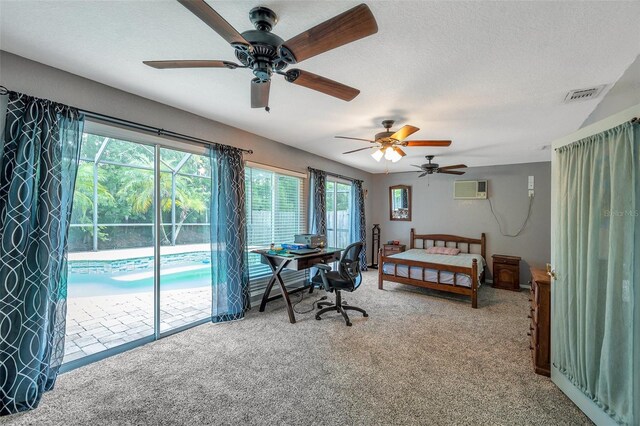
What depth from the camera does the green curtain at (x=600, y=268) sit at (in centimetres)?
145

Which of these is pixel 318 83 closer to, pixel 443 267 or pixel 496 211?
pixel 443 267

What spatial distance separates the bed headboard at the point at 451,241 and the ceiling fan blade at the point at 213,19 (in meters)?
5.66

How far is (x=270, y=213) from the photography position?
4.12 m

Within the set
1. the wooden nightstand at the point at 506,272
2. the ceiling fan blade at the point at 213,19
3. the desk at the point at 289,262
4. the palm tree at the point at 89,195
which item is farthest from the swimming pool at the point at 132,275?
the wooden nightstand at the point at 506,272

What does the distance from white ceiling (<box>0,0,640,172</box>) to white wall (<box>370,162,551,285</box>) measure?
8.13ft

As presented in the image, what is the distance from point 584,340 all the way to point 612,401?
0.33 meters

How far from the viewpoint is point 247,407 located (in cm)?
179

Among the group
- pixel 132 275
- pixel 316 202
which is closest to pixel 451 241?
pixel 316 202

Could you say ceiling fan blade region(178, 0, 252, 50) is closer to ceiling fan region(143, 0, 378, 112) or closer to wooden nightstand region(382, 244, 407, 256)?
ceiling fan region(143, 0, 378, 112)

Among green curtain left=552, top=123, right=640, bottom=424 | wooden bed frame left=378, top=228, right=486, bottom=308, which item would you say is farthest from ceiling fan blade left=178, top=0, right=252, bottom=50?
wooden bed frame left=378, top=228, right=486, bottom=308

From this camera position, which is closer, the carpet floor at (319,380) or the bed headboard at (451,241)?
the carpet floor at (319,380)

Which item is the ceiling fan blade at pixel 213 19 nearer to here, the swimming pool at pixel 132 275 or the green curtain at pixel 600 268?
the green curtain at pixel 600 268

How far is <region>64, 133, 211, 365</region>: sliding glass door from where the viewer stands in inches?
116

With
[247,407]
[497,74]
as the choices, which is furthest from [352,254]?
[497,74]
